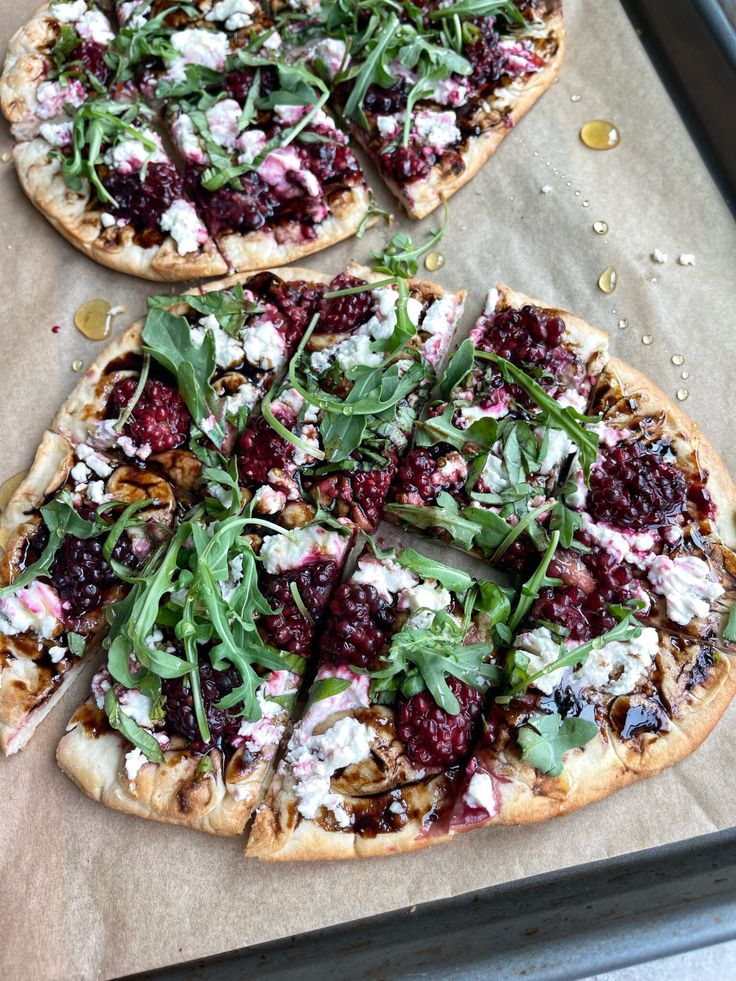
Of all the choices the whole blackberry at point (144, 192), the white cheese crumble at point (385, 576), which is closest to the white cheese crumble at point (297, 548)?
the white cheese crumble at point (385, 576)

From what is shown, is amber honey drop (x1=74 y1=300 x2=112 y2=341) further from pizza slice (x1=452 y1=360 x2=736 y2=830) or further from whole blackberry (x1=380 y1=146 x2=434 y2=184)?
pizza slice (x1=452 y1=360 x2=736 y2=830)

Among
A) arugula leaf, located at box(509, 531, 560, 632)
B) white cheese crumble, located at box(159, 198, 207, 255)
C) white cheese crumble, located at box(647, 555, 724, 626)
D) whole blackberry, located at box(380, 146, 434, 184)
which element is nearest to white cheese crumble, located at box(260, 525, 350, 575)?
arugula leaf, located at box(509, 531, 560, 632)

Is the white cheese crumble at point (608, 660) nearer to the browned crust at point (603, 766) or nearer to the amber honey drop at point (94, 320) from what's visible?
the browned crust at point (603, 766)

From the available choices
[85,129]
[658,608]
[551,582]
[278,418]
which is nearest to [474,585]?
[551,582]

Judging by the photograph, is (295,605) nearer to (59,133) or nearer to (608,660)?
(608,660)

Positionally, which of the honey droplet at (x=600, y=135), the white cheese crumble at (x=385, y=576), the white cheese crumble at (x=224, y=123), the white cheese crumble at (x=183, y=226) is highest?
the honey droplet at (x=600, y=135)
